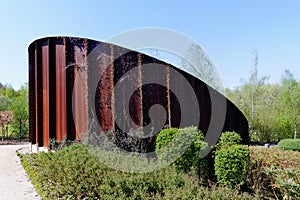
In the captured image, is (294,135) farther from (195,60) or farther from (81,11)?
(81,11)

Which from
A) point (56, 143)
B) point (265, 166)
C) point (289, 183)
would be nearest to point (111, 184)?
point (289, 183)

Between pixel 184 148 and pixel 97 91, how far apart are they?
12.0 feet

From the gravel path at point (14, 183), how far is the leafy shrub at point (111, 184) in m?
0.35

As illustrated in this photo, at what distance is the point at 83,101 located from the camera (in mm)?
7812

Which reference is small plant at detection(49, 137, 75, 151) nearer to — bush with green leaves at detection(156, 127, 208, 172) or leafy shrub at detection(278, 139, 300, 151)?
bush with green leaves at detection(156, 127, 208, 172)

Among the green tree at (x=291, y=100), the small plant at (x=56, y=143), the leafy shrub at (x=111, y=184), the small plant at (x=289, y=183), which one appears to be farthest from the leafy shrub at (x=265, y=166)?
the green tree at (x=291, y=100)

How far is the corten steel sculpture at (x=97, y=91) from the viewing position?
755 centimetres

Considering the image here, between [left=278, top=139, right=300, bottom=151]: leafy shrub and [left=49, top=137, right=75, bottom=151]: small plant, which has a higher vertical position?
[left=49, top=137, right=75, bottom=151]: small plant

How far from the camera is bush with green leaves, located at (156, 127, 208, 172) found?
502 centimetres

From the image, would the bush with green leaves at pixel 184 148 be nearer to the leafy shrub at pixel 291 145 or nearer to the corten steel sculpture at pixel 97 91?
the corten steel sculpture at pixel 97 91

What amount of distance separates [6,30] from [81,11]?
2.75m

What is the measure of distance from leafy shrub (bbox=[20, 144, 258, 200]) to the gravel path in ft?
1.14

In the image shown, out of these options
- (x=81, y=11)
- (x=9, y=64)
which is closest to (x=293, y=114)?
(x=81, y=11)

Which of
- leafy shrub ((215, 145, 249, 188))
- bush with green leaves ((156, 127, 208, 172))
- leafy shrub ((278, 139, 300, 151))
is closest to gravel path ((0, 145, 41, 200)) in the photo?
bush with green leaves ((156, 127, 208, 172))
